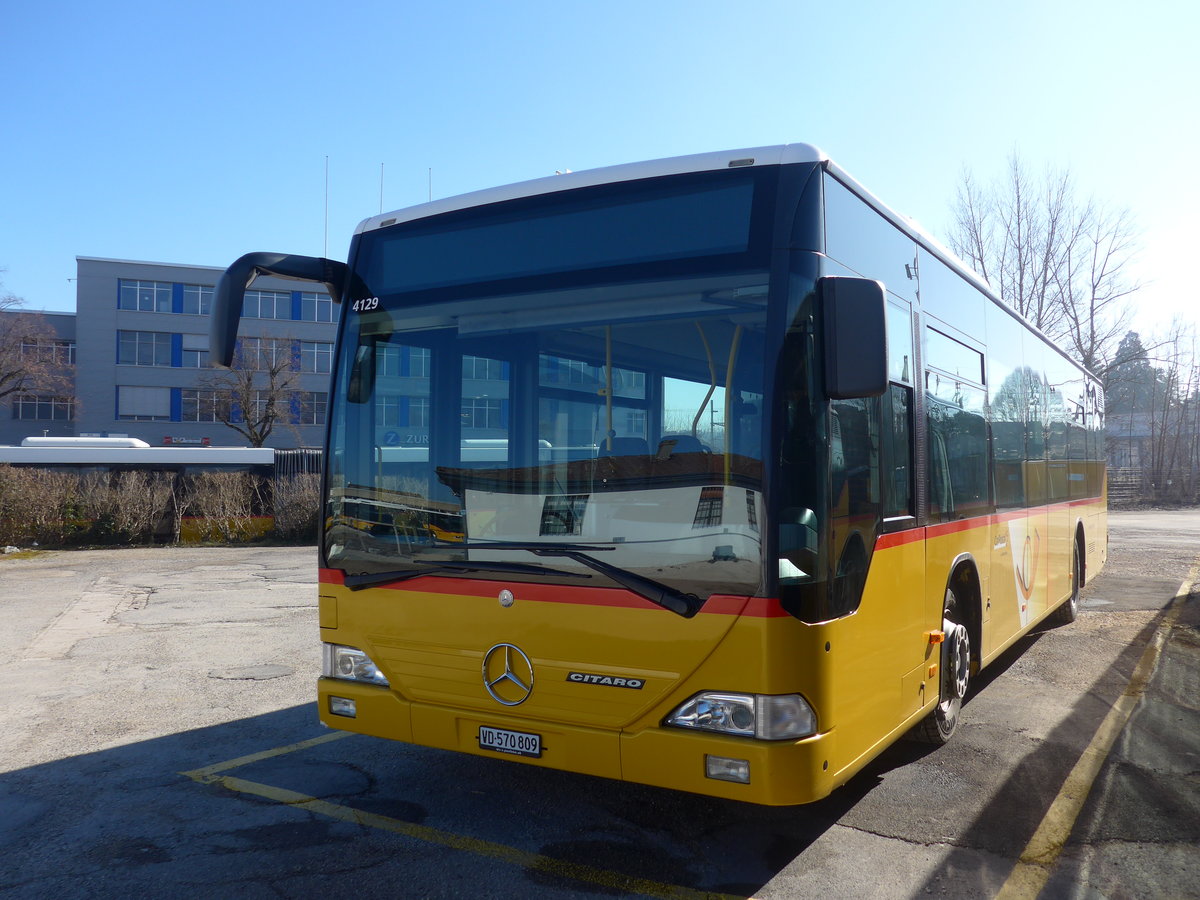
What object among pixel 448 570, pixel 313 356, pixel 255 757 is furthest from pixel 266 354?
pixel 448 570

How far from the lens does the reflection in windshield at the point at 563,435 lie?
12.5 feet

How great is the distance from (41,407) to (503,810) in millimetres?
68005

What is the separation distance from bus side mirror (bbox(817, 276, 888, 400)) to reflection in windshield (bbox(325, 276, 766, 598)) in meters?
0.28

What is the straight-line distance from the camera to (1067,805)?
16.0 ft

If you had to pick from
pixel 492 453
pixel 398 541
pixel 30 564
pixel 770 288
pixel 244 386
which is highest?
pixel 244 386

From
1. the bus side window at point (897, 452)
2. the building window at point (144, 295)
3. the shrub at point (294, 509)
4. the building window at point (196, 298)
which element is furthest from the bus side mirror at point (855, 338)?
the building window at point (144, 295)

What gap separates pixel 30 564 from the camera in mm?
18500

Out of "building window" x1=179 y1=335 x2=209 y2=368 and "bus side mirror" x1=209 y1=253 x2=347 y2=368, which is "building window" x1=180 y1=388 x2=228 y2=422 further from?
"bus side mirror" x1=209 y1=253 x2=347 y2=368

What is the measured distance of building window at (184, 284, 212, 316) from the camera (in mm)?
64500

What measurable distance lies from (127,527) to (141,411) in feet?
150

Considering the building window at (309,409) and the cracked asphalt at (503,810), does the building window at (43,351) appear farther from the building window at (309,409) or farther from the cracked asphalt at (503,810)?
the cracked asphalt at (503,810)

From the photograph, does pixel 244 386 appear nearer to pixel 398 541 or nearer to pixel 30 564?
pixel 30 564

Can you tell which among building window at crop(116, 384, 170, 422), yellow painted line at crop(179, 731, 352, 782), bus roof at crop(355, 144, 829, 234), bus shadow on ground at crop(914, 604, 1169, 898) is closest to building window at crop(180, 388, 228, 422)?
building window at crop(116, 384, 170, 422)

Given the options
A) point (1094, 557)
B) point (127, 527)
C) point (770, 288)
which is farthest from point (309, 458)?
point (770, 288)
